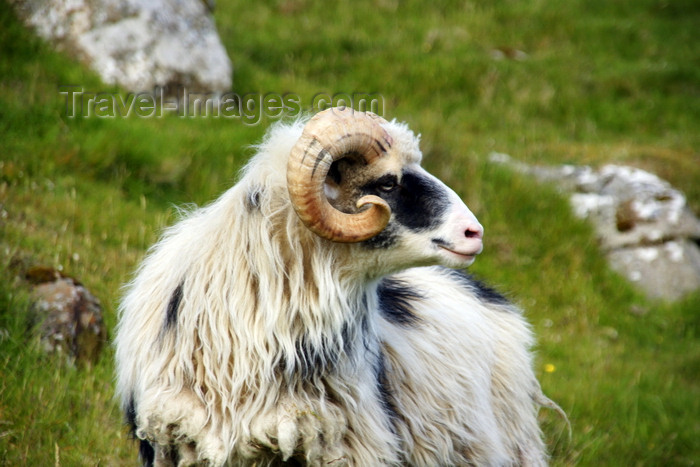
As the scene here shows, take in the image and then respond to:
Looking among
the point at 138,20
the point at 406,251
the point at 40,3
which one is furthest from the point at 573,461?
the point at 40,3

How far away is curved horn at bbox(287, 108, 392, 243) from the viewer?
3350 millimetres

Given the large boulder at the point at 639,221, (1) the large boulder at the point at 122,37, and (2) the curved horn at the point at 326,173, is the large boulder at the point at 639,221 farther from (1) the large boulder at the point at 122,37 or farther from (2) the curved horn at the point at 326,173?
(2) the curved horn at the point at 326,173

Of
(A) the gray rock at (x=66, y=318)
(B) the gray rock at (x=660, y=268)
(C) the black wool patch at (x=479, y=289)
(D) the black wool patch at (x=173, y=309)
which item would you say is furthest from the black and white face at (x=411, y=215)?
(B) the gray rock at (x=660, y=268)

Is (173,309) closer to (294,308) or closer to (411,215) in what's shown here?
(294,308)

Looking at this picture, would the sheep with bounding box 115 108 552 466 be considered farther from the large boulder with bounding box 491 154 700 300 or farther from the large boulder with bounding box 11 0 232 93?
the large boulder with bounding box 491 154 700 300

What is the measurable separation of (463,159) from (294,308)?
22.3 feet

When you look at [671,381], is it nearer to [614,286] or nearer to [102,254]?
[614,286]

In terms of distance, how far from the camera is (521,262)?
29.6ft

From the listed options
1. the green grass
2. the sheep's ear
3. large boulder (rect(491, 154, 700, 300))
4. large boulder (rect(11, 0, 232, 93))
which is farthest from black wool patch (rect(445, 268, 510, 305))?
large boulder (rect(11, 0, 232, 93))

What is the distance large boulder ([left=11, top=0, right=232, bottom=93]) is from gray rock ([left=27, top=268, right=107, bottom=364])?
4048 millimetres

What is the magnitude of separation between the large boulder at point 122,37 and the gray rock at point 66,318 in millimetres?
4048

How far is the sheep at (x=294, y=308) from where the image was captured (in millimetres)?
3459

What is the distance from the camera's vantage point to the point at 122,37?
8797 mm

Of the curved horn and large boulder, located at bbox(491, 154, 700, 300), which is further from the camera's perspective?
large boulder, located at bbox(491, 154, 700, 300)
